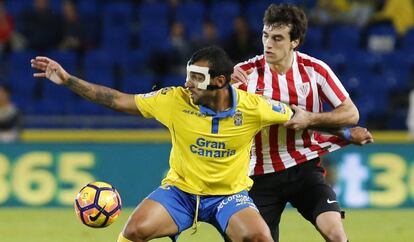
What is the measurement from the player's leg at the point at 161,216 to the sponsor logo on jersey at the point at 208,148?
0.98 ft

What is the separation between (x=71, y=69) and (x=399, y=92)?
484 cm

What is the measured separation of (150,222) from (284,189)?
138 cm

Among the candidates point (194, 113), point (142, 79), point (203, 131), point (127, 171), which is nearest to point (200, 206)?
point (203, 131)

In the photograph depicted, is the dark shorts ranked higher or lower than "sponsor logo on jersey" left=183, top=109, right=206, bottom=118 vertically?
lower

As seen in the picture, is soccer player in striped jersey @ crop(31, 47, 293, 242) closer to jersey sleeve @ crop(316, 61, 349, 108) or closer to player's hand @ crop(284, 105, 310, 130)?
player's hand @ crop(284, 105, 310, 130)

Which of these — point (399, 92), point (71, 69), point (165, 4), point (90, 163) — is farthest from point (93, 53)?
point (399, 92)

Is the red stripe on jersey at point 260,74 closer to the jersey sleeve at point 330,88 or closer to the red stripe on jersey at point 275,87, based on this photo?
the red stripe on jersey at point 275,87

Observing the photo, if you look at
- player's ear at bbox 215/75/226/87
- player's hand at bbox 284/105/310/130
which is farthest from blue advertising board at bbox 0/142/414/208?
player's ear at bbox 215/75/226/87

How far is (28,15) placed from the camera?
16.7 meters

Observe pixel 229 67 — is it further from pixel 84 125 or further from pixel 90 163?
pixel 84 125

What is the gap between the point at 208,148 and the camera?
757 centimetres

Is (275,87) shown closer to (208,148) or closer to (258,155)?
(258,155)

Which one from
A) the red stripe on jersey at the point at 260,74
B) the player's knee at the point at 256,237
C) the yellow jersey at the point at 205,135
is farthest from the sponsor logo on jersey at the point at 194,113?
the player's knee at the point at 256,237

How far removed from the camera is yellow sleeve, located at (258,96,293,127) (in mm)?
7680
